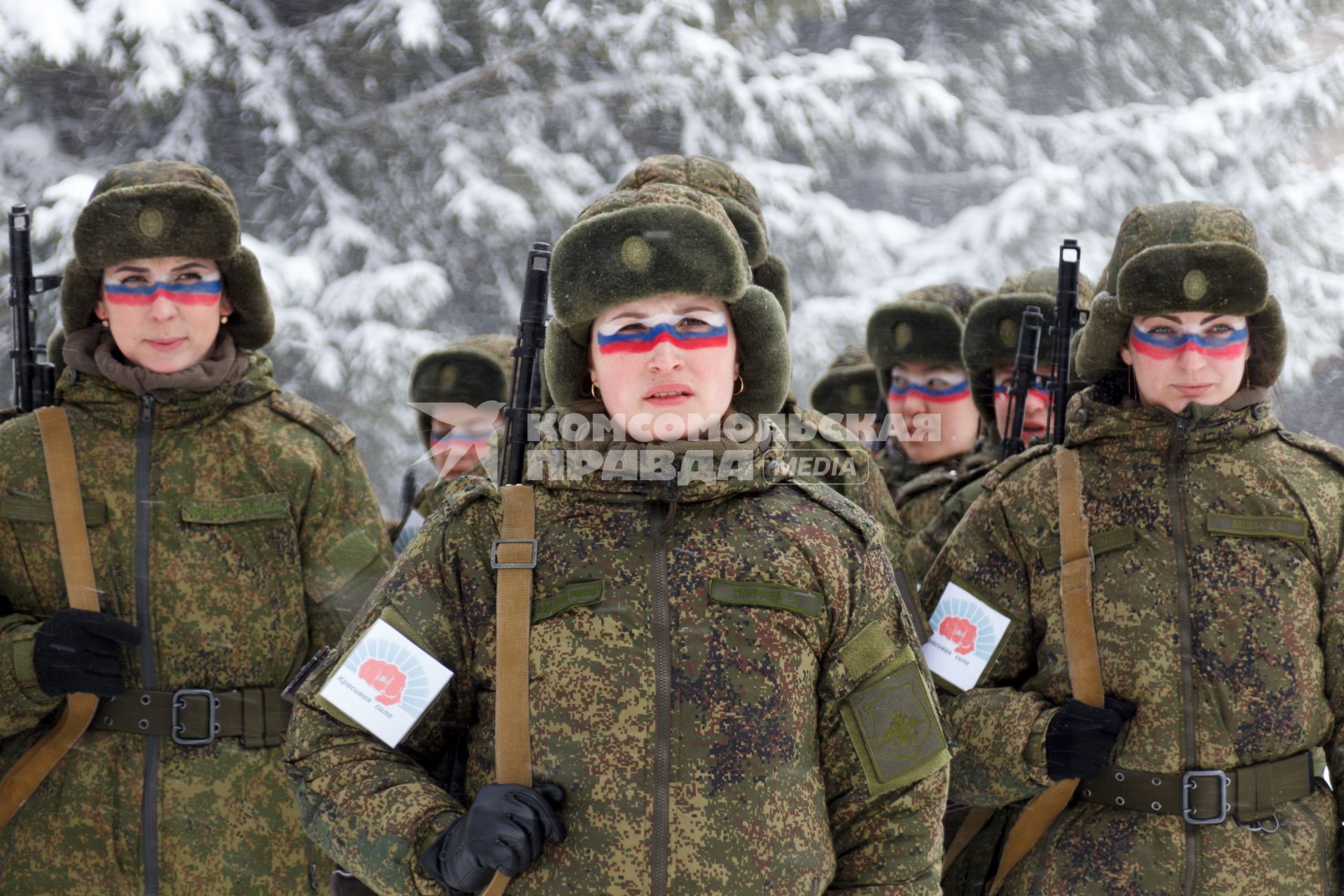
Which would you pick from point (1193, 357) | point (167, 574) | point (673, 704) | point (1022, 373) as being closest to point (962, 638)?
point (1193, 357)

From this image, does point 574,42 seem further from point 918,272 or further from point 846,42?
point 918,272

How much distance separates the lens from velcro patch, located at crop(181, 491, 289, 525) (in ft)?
12.4

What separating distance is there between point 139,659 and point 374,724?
1.58 meters

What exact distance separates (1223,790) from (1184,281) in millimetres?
1352

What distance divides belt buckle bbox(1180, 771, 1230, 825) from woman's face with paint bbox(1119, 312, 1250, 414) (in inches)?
38.6

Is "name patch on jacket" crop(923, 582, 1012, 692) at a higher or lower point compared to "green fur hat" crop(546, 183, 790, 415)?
lower

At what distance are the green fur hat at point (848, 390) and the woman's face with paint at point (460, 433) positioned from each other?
2320 mm

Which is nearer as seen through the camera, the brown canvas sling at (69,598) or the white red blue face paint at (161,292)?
the brown canvas sling at (69,598)

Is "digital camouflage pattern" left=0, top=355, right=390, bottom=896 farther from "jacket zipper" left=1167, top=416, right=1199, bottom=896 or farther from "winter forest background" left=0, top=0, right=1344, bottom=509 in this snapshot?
"winter forest background" left=0, top=0, right=1344, bottom=509

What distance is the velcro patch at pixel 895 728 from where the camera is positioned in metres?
2.44

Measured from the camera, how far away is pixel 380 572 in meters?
3.95

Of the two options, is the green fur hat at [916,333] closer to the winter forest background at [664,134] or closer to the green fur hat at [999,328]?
the green fur hat at [999,328]

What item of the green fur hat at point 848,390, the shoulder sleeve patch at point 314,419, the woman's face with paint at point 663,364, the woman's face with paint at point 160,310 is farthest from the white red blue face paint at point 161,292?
the green fur hat at point 848,390

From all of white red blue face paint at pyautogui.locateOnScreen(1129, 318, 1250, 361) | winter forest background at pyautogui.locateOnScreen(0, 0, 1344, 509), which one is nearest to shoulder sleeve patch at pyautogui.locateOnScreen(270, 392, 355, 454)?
white red blue face paint at pyautogui.locateOnScreen(1129, 318, 1250, 361)
